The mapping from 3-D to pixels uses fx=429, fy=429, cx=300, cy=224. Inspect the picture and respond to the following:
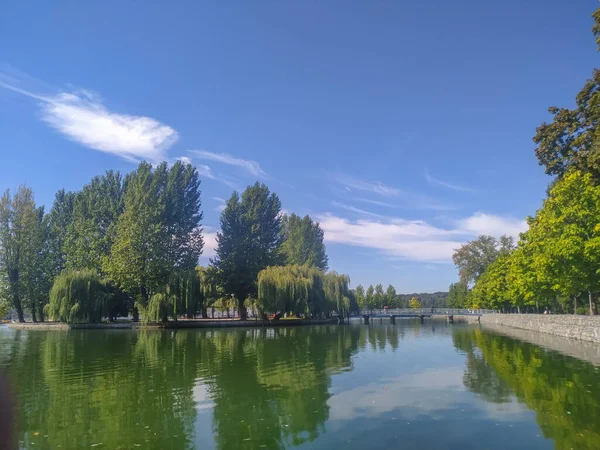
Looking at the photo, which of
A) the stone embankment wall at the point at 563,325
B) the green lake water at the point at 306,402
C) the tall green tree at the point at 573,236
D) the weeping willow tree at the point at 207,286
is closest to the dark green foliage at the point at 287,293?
the weeping willow tree at the point at 207,286

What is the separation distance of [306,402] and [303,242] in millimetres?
61642

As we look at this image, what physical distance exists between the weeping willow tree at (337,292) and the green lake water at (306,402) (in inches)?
1235

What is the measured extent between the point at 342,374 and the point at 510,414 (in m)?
6.88

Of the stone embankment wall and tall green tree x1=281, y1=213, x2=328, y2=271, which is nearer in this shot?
the stone embankment wall

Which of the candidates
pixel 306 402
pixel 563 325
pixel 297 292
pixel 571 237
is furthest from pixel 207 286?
pixel 306 402

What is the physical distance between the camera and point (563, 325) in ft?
99.7

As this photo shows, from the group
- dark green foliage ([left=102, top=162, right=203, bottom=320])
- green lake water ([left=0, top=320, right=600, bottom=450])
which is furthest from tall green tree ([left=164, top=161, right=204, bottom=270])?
green lake water ([left=0, top=320, right=600, bottom=450])

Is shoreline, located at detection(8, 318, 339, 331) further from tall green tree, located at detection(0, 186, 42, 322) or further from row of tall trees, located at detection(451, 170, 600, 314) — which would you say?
row of tall trees, located at detection(451, 170, 600, 314)

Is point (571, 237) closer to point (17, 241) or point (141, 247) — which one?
point (141, 247)

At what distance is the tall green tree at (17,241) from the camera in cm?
4931

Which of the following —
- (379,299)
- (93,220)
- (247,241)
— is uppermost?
(93,220)

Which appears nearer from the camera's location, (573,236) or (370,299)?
(573,236)

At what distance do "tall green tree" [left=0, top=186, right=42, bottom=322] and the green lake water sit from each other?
35.7m

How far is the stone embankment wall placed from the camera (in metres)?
25.3
